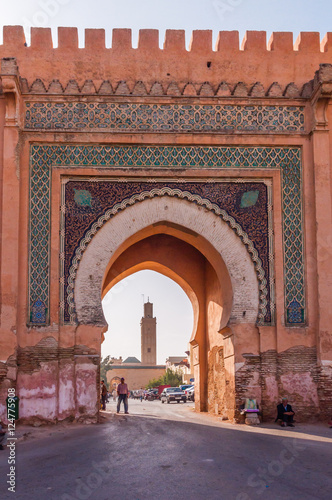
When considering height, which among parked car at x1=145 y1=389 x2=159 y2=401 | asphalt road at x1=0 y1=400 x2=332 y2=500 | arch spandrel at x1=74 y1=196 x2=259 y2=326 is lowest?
parked car at x1=145 y1=389 x2=159 y2=401

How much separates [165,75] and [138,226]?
9.14 ft

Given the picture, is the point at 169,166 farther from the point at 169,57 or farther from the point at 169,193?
the point at 169,57

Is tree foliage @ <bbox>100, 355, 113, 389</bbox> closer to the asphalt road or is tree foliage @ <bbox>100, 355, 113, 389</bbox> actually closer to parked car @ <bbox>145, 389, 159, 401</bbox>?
parked car @ <bbox>145, 389, 159, 401</bbox>

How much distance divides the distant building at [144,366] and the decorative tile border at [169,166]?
4865 cm

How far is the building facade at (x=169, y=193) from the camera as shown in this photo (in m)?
10.6

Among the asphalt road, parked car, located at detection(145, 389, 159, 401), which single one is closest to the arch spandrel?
the asphalt road

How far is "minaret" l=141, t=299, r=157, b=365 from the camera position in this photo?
79812mm

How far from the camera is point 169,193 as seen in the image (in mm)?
11242

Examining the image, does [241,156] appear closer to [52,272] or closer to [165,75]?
[165,75]

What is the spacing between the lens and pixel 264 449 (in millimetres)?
7449

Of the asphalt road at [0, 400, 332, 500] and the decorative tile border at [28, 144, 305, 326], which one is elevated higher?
the decorative tile border at [28, 144, 305, 326]

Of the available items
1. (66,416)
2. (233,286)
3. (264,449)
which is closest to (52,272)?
(66,416)

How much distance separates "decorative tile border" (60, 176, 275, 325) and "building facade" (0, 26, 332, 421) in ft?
0.08

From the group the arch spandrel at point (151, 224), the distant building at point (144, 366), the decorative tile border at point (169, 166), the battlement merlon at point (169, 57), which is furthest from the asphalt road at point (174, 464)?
→ the distant building at point (144, 366)
